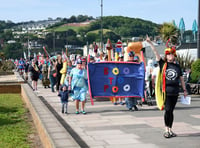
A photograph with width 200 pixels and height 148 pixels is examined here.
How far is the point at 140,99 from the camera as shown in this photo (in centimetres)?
1555

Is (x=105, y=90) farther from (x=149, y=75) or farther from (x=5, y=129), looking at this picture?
(x=5, y=129)

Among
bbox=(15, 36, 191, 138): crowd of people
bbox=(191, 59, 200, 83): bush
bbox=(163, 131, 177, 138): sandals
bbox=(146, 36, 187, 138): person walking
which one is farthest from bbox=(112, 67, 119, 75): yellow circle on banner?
bbox=(191, 59, 200, 83): bush

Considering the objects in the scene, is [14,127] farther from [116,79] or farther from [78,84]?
[116,79]

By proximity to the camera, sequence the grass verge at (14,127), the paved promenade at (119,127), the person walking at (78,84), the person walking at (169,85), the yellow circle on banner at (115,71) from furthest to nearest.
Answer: the yellow circle on banner at (115,71) < the person walking at (78,84) < the grass verge at (14,127) < the person walking at (169,85) < the paved promenade at (119,127)

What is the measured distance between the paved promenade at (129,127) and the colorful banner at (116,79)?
0.54 meters

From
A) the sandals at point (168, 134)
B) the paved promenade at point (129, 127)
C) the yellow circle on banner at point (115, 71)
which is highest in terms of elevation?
the yellow circle on banner at point (115, 71)

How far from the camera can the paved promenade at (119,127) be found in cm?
842

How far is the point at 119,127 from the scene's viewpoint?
1062 cm

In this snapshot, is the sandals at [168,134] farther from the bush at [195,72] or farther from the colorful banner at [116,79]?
the bush at [195,72]

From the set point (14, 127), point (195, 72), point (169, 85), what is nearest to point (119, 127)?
point (169, 85)

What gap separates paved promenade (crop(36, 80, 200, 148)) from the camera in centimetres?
861

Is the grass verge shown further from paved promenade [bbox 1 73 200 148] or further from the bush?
the bush

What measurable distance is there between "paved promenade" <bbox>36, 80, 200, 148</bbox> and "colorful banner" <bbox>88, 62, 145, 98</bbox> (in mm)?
535

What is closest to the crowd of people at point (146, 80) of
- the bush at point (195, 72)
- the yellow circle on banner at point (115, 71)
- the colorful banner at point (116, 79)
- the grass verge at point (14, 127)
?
the colorful banner at point (116, 79)
